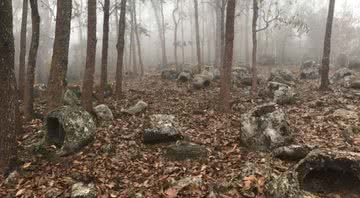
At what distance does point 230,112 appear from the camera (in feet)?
42.0

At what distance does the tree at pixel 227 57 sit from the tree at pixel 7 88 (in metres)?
6.95

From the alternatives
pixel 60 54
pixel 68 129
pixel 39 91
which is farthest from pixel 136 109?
pixel 39 91

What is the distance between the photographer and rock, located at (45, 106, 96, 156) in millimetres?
8656

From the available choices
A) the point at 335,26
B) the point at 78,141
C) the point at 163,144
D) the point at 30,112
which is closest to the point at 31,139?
the point at 78,141

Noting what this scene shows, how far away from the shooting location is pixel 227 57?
41.3ft

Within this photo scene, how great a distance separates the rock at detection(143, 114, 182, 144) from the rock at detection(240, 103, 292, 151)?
164cm

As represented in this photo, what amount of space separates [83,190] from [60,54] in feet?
15.9

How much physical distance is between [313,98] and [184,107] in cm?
527

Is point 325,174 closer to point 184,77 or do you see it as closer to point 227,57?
point 227,57

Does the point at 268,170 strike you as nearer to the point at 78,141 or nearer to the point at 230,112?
the point at 78,141

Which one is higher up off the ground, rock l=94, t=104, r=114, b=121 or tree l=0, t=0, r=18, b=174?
tree l=0, t=0, r=18, b=174

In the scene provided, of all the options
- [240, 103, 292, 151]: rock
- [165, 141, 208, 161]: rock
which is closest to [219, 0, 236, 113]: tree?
[240, 103, 292, 151]: rock

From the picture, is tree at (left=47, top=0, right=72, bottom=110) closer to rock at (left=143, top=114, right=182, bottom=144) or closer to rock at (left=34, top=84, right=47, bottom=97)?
rock at (left=143, top=114, right=182, bottom=144)

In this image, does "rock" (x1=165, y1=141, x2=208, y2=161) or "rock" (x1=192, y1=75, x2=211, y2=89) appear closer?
"rock" (x1=165, y1=141, x2=208, y2=161)
